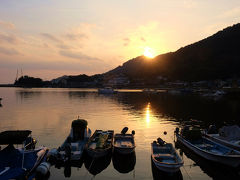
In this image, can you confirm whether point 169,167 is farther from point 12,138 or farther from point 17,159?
point 12,138

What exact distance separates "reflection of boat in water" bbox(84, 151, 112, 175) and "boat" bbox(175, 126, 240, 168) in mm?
11834

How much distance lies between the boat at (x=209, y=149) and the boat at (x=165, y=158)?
4.38 m

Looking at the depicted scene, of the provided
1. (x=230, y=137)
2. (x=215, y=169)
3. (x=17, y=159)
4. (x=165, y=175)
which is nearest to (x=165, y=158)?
(x=165, y=175)

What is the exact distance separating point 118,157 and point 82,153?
15.8 feet

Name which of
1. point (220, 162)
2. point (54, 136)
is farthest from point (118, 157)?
point (54, 136)

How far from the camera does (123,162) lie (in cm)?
2511

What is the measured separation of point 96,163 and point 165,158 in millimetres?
8506

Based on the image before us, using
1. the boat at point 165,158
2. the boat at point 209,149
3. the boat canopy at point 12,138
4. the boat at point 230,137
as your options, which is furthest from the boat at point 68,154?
the boat at point 230,137

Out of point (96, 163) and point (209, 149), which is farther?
point (209, 149)

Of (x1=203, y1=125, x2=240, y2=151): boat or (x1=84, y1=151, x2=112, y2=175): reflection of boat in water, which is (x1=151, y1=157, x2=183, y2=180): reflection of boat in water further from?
(x1=203, y1=125, x2=240, y2=151): boat

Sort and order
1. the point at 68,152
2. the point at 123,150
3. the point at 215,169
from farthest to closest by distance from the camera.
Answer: the point at 123,150
the point at 68,152
the point at 215,169

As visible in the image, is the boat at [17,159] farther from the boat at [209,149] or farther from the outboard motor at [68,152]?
the boat at [209,149]

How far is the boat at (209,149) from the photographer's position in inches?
872

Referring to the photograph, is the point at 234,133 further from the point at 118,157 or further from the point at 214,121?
the point at 214,121
